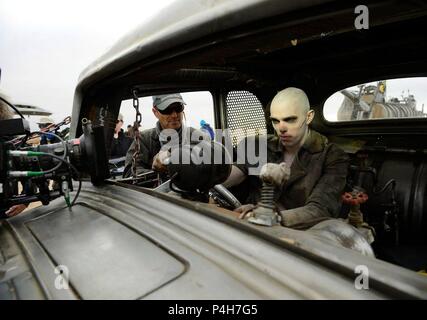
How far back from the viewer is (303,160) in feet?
6.75

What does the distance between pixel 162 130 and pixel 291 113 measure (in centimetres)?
179

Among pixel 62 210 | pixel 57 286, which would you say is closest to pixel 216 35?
pixel 57 286

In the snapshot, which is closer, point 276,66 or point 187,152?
point 187,152

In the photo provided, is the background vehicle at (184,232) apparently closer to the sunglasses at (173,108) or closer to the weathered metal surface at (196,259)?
the weathered metal surface at (196,259)

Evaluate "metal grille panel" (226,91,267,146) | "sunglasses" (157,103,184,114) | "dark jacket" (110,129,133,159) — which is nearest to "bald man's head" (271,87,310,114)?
"metal grille panel" (226,91,267,146)

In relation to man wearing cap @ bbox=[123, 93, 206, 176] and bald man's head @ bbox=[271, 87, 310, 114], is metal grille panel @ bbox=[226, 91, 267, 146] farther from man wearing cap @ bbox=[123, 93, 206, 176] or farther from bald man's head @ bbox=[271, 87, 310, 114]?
bald man's head @ bbox=[271, 87, 310, 114]

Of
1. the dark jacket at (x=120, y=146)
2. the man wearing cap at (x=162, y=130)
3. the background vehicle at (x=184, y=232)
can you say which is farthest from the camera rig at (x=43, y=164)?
the dark jacket at (x=120, y=146)

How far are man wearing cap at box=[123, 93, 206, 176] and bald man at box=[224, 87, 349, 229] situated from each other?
1115 mm

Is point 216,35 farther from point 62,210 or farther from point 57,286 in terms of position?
point 62,210

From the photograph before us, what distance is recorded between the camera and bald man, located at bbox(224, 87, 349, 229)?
186cm

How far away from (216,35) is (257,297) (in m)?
0.76

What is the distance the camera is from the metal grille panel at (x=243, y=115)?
317cm

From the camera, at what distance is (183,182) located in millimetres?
1169

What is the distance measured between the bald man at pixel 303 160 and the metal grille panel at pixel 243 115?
3.50ft
